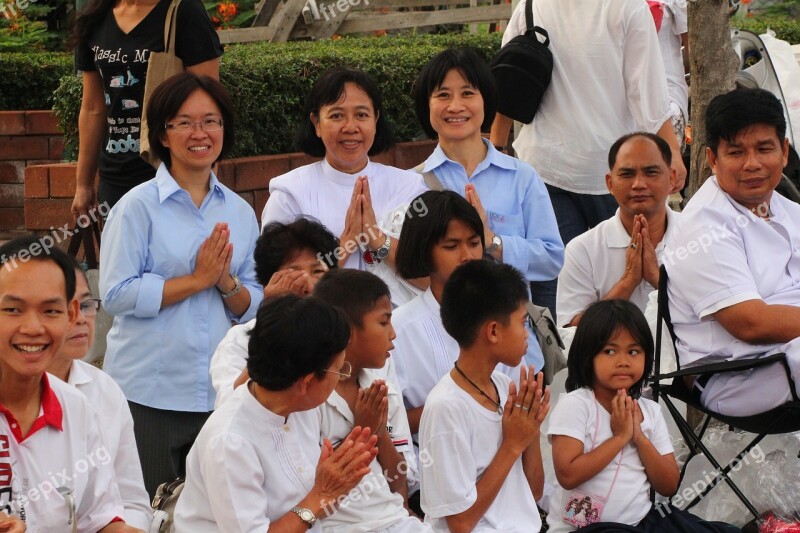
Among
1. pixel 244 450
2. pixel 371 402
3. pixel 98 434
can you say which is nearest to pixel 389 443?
pixel 371 402

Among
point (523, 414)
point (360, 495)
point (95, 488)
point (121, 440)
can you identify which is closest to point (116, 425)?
point (121, 440)

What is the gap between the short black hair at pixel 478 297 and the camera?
405 centimetres

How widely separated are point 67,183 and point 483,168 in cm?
290

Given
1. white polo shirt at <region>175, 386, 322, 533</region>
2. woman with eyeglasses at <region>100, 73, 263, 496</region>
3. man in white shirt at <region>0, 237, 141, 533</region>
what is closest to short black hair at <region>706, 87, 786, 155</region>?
woman with eyeglasses at <region>100, 73, 263, 496</region>

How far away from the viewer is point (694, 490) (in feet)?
16.1

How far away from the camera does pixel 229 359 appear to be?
4.10 metres

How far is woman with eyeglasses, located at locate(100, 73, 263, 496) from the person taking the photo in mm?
4438

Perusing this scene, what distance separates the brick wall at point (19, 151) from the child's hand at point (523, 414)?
5.59 meters

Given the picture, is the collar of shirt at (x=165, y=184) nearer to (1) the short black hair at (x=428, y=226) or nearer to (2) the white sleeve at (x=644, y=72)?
(1) the short black hair at (x=428, y=226)

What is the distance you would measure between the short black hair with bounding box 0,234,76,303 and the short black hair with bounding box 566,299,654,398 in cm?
185

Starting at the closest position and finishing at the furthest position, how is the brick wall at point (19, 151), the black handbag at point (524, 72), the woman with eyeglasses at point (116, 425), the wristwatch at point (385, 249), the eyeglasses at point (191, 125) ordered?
the woman with eyeglasses at point (116, 425) → the eyeglasses at point (191, 125) → the wristwatch at point (385, 249) → the black handbag at point (524, 72) → the brick wall at point (19, 151)

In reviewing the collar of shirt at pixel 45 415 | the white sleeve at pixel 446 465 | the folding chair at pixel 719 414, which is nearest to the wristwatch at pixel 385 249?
the white sleeve at pixel 446 465

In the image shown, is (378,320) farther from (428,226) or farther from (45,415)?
(45,415)

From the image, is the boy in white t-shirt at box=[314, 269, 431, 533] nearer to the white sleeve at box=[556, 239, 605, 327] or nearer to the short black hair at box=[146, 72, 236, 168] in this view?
the short black hair at box=[146, 72, 236, 168]
